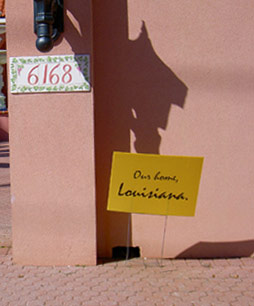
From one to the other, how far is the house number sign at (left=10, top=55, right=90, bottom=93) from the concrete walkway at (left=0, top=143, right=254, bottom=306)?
186 cm

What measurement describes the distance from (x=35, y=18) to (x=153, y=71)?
132 cm

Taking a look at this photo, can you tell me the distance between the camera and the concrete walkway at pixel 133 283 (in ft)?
13.3

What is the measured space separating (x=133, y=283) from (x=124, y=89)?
78.9 inches

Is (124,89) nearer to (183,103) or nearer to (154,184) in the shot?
(183,103)

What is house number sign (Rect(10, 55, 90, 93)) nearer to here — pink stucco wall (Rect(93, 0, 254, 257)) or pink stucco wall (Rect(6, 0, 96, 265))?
pink stucco wall (Rect(6, 0, 96, 265))

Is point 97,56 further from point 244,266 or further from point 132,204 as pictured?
point 244,266

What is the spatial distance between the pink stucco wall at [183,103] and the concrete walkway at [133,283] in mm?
296

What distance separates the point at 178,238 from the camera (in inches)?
199

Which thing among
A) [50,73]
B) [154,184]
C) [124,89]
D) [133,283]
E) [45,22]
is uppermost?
[45,22]

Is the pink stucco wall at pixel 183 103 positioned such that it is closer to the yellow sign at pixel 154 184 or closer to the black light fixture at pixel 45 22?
the yellow sign at pixel 154 184

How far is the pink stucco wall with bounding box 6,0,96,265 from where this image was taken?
455 cm

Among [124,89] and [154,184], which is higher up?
[124,89]

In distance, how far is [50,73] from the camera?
4609mm

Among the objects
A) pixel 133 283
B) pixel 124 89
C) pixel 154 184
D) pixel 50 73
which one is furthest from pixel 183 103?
pixel 133 283
